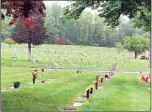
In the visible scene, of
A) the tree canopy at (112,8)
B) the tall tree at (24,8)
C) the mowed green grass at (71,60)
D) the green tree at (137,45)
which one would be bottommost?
the mowed green grass at (71,60)

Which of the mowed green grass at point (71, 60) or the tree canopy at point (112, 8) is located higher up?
the tree canopy at point (112, 8)

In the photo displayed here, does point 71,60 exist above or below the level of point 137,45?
below

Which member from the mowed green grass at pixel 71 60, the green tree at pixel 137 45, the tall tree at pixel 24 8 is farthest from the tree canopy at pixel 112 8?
the green tree at pixel 137 45

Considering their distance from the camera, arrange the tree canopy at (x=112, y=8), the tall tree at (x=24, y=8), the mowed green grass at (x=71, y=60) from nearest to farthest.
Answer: the tall tree at (x=24, y=8)
the tree canopy at (x=112, y=8)
the mowed green grass at (x=71, y=60)

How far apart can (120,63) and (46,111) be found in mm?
54010

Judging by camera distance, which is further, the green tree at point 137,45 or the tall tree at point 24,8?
the green tree at point 137,45

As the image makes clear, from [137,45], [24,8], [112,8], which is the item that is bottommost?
[137,45]

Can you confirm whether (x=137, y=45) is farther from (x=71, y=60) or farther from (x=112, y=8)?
(x=112, y=8)

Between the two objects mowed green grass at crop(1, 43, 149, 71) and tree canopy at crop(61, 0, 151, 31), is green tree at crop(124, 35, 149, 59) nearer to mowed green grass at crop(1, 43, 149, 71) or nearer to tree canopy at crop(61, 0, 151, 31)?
mowed green grass at crop(1, 43, 149, 71)

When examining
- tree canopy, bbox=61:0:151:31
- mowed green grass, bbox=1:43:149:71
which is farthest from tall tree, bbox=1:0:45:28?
mowed green grass, bbox=1:43:149:71

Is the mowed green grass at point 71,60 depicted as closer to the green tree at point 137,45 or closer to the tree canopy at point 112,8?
the green tree at point 137,45

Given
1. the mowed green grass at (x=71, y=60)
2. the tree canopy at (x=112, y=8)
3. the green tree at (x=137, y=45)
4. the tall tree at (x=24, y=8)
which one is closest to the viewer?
the tall tree at (x=24, y=8)

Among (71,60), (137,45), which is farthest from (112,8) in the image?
(71,60)

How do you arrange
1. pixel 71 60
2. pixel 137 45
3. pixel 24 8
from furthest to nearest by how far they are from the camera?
1. pixel 71 60
2. pixel 137 45
3. pixel 24 8
